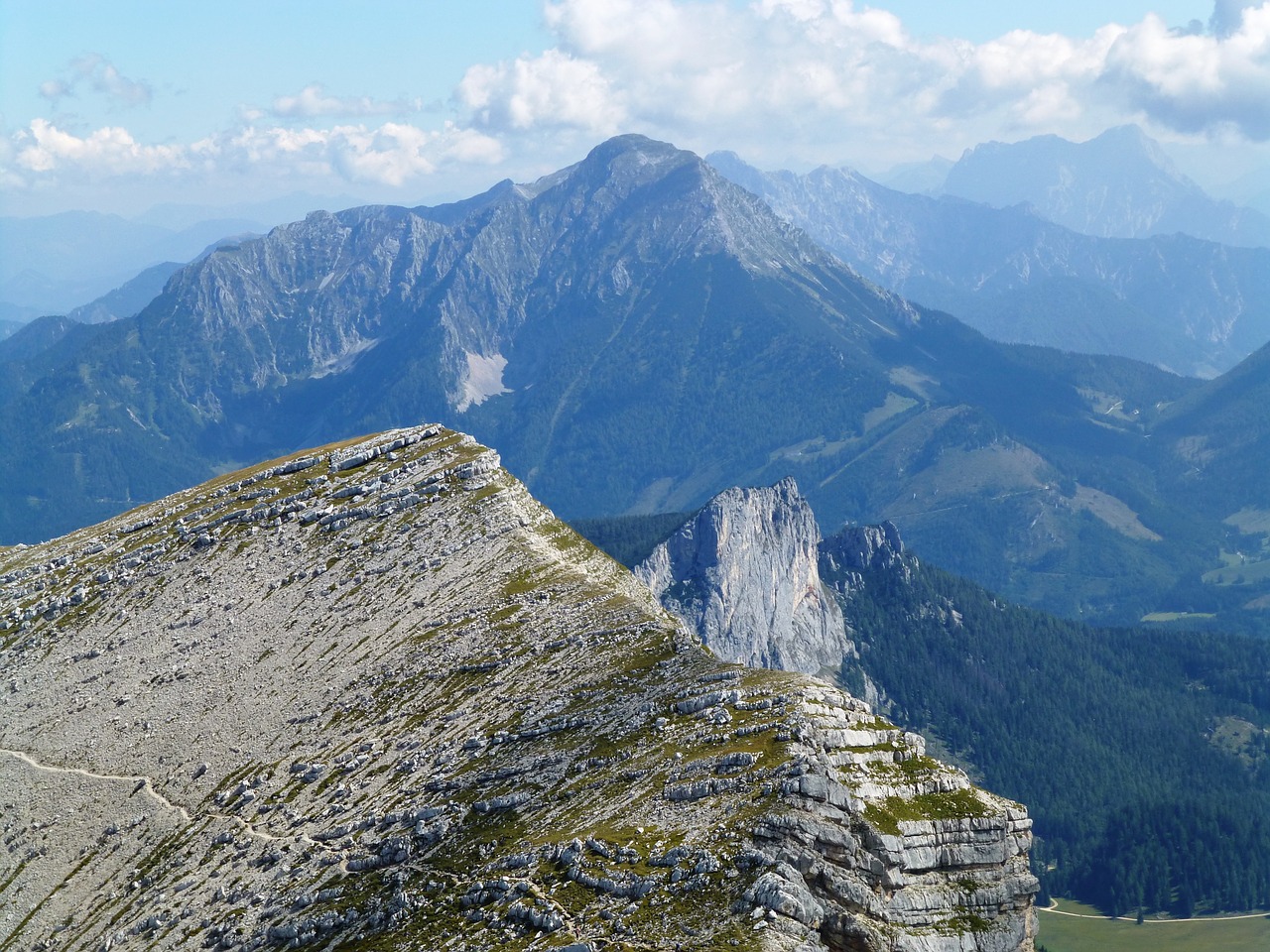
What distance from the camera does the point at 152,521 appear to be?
6619 inches

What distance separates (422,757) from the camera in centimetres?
11556

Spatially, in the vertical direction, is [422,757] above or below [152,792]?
above

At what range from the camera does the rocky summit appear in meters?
81.1

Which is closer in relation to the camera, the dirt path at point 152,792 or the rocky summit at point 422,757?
the rocky summit at point 422,757

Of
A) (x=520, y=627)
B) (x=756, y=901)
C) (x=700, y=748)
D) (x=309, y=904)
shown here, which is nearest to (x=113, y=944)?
(x=309, y=904)

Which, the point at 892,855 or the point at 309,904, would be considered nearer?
the point at 892,855

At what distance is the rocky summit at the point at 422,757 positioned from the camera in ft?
266

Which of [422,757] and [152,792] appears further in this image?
[152,792]

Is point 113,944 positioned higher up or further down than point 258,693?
further down

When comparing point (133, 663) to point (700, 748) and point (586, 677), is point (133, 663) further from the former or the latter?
point (700, 748)

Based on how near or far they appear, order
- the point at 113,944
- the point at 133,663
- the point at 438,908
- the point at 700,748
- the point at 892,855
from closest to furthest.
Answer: the point at 892,855, the point at 438,908, the point at 700,748, the point at 113,944, the point at 133,663

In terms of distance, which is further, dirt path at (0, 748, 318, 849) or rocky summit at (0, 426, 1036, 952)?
dirt path at (0, 748, 318, 849)

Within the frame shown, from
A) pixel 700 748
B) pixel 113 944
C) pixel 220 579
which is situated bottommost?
pixel 113 944

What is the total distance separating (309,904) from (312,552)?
191 feet
